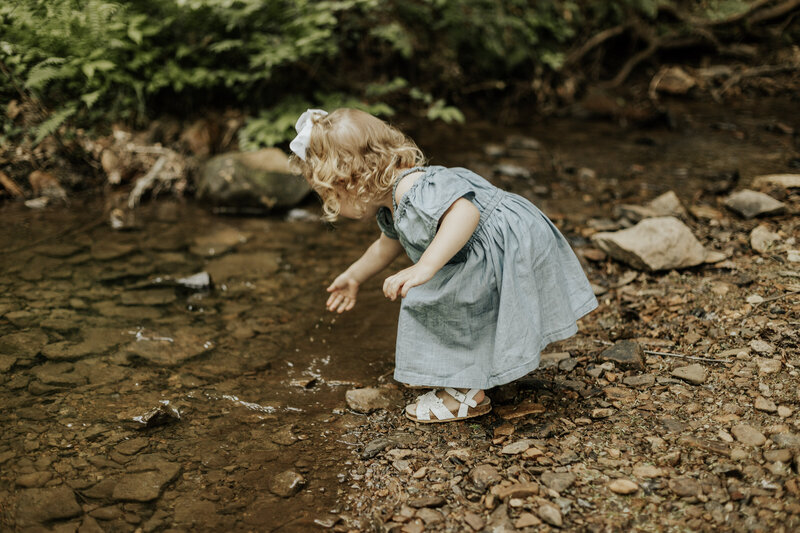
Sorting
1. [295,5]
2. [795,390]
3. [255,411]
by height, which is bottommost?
[255,411]

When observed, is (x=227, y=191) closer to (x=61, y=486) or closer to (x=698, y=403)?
(x=61, y=486)

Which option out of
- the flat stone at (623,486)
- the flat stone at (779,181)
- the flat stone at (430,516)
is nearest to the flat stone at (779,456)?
the flat stone at (623,486)

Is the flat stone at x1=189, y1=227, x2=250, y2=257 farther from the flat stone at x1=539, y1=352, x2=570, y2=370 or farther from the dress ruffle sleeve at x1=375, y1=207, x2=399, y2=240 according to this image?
the flat stone at x1=539, y1=352, x2=570, y2=370

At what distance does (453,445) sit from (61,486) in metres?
1.57

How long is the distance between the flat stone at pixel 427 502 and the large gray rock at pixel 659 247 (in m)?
2.20

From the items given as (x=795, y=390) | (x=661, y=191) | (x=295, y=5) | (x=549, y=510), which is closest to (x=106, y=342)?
(x=549, y=510)

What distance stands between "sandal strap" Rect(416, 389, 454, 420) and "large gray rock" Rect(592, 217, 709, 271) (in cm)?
176

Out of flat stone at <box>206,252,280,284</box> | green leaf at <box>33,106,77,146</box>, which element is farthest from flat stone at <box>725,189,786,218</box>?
green leaf at <box>33,106,77,146</box>

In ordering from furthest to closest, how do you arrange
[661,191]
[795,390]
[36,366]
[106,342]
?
[661,191] < [106,342] < [36,366] < [795,390]

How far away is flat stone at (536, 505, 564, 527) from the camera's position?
1.98 m

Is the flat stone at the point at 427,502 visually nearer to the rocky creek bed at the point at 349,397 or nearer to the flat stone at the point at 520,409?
the rocky creek bed at the point at 349,397

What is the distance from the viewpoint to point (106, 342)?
3258 millimetres

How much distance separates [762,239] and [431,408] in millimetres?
2543

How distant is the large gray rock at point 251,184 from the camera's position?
205 inches
